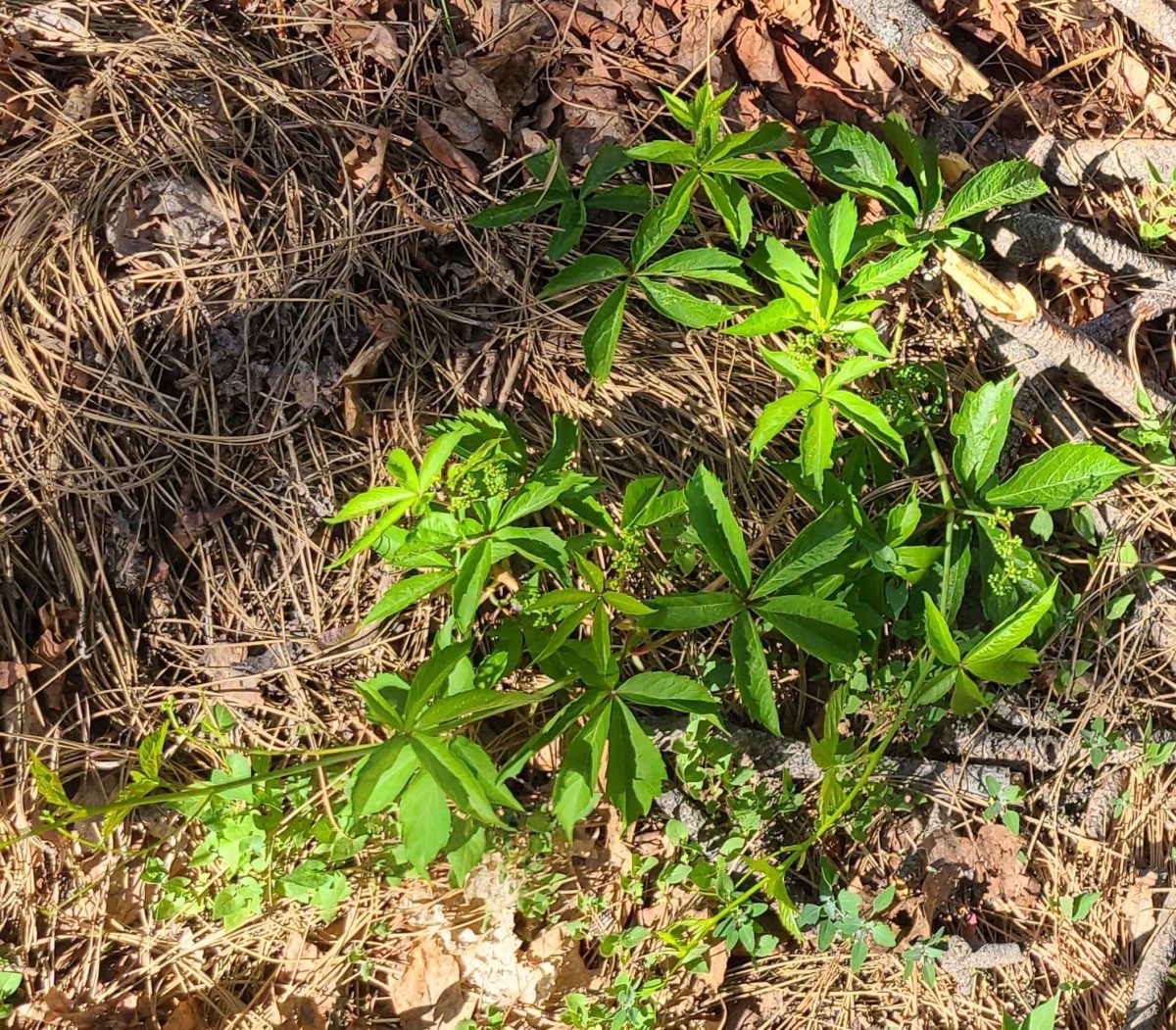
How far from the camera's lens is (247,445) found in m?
1.98

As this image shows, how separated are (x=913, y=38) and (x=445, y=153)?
1.20m

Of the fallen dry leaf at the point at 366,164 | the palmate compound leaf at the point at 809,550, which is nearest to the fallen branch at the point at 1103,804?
the palmate compound leaf at the point at 809,550

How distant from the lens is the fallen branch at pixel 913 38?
2.12 meters

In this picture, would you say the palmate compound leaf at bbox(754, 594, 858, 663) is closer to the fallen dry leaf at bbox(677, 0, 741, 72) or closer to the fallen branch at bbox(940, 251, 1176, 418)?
the fallen branch at bbox(940, 251, 1176, 418)

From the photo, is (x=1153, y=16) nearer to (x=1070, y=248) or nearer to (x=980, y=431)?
(x=1070, y=248)

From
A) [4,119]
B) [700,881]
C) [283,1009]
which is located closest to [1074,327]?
[700,881]

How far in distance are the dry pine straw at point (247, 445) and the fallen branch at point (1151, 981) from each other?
0.11ft

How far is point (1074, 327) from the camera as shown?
217cm

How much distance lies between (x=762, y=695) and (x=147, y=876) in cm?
139

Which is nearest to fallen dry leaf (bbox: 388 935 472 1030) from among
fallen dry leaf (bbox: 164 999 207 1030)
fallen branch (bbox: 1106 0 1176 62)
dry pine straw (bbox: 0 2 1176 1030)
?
dry pine straw (bbox: 0 2 1176 1030)

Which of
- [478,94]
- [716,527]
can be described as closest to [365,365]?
[478,94]

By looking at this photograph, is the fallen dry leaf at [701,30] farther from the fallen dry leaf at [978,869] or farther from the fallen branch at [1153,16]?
the fallen dry leaf at [978,869]

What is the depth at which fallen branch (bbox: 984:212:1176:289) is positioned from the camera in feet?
7.07

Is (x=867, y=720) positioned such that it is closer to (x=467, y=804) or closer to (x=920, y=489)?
(x=920, y=489)
